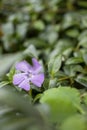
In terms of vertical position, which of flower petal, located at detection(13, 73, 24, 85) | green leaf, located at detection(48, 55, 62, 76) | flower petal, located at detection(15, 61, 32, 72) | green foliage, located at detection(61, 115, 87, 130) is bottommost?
green leaf, located at detection(48, 55, 62, 76)

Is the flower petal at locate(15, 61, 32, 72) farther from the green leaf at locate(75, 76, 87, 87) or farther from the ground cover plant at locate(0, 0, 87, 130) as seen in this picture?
the green leaf at locate(75, 76, 87, 87)

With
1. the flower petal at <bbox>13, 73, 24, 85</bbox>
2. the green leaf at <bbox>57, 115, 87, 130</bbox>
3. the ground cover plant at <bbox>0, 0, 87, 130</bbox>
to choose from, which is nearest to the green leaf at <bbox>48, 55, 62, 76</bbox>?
the ground cover plant at <bbox>0, 0, 87, 130</bbox>

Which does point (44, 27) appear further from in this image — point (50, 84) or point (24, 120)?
point (24, 120)

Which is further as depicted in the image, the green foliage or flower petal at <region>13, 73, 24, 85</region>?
flower petal at <region>13, 73, 24, 85</region>

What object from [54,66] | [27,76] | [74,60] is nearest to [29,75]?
[27,76]

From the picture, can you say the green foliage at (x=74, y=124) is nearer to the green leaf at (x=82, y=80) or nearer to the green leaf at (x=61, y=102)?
the green leaf at (x=61, y=102)

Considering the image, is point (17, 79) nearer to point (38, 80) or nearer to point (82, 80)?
point (38, 80)

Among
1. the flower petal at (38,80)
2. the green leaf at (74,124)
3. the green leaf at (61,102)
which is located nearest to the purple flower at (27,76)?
the flower petal at (38,80)
